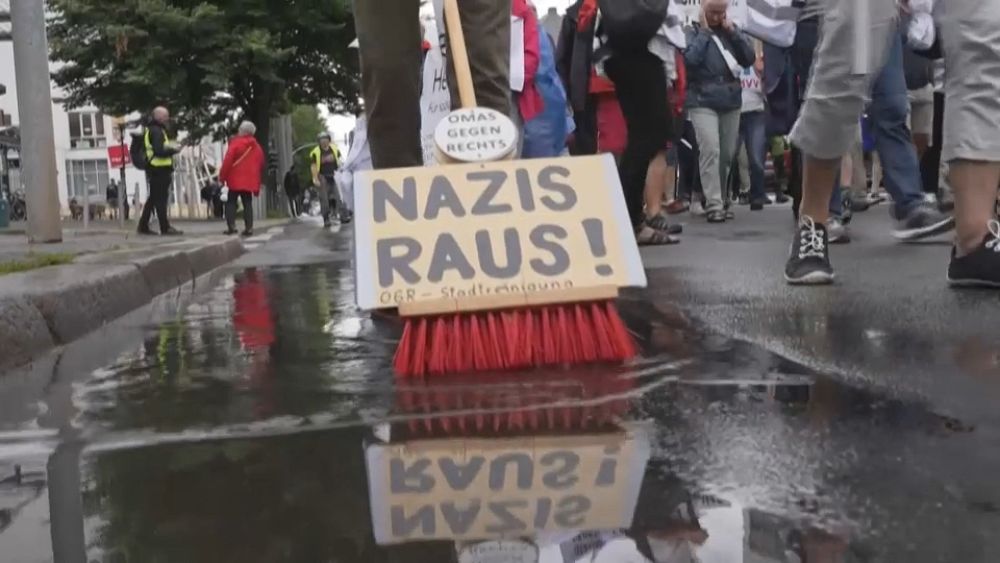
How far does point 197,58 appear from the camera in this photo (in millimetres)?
26797

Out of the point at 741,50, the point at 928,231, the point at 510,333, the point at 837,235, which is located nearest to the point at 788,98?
the point at 741,50

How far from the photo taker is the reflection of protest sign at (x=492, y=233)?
2.66m

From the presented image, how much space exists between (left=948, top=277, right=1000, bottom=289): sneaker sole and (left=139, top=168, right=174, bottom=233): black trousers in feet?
38.5

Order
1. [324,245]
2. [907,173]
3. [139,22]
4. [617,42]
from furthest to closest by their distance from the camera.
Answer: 1. [139,22]
2. [324,245]
3. [907,173]
4. [617,42]

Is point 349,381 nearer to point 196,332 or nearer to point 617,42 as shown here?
point 196,332

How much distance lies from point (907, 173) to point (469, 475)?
4.91 m

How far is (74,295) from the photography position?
395 cm

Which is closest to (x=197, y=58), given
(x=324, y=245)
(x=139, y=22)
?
(x=139, y=22)

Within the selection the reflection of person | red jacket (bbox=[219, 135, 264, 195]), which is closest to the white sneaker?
the reflection of person

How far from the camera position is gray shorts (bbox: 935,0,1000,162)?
137 inches

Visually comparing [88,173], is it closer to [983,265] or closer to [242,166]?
[242,166]

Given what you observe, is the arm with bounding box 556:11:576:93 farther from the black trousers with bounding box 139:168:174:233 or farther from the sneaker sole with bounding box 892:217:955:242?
the black trousers with bounding box 139:168:174:233

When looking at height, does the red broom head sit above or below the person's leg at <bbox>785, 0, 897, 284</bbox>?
below

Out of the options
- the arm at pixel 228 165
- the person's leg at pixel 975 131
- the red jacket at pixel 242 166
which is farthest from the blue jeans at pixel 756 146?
the arm at pixel 228 165
